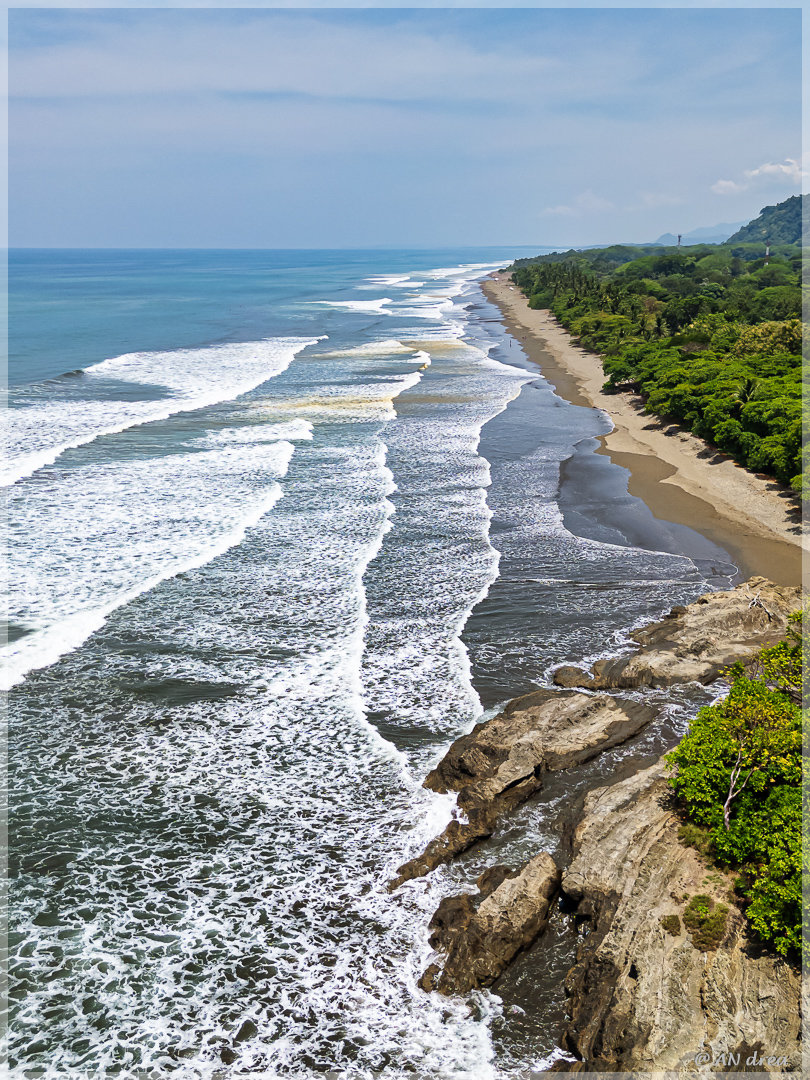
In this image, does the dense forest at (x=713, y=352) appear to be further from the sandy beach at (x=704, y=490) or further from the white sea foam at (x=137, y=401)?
the white sea foam at (x=137, y=401)

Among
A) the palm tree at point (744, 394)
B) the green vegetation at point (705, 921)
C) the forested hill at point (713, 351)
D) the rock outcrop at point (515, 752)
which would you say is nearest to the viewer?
the green vegetation at point (705, 921)

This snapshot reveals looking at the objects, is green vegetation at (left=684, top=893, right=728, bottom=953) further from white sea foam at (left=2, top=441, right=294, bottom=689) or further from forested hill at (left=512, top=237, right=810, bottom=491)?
forested hill at (left=512, top=237, right=810, bottom=491)

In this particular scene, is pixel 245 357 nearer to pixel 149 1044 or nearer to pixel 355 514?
pixel 355 514

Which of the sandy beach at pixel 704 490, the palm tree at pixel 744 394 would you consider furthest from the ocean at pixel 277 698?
the palm tree at pixel 744 394

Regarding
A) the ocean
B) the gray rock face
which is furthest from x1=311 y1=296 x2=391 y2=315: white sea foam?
the gray rock face

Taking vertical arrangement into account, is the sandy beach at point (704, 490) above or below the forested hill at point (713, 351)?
below

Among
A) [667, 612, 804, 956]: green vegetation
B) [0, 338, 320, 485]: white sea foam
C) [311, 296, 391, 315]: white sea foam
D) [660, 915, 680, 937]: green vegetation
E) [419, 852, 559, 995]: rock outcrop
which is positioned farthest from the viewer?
[311, 296, 391, 315]: white sea foam
